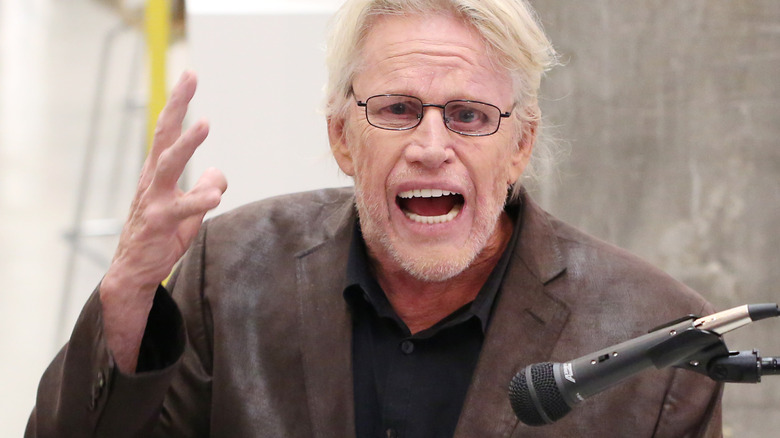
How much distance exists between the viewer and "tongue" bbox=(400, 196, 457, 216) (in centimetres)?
195

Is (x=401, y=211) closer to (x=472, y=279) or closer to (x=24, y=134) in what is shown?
(x=472, y=279)

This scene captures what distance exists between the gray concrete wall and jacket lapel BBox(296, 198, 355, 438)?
111 centimetres

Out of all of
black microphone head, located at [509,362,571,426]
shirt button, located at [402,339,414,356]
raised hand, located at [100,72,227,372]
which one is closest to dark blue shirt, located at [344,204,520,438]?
shirt button, located at [402,339,414,356]

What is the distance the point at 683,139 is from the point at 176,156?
1.82 m

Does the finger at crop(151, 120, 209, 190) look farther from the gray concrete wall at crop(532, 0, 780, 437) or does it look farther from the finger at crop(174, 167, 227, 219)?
the gray concrete wall at crop(532, 0, 780, 437)

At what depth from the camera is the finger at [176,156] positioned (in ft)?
5.14

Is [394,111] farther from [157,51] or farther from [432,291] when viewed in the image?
[157,51]

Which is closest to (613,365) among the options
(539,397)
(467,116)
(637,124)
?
(539,397)

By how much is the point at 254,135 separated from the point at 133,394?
1.23 metres

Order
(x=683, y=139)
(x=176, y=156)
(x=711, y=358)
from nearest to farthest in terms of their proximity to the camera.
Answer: (x=711, y=358), (x=176, y=156), (x=683, y=139)

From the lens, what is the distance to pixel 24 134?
441 cm

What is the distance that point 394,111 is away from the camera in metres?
1.90

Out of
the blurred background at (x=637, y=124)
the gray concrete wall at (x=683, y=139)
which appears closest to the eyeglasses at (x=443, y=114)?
the blurred background at (x=637, y=124)

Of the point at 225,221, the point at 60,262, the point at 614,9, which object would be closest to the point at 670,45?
the point at 614,9
